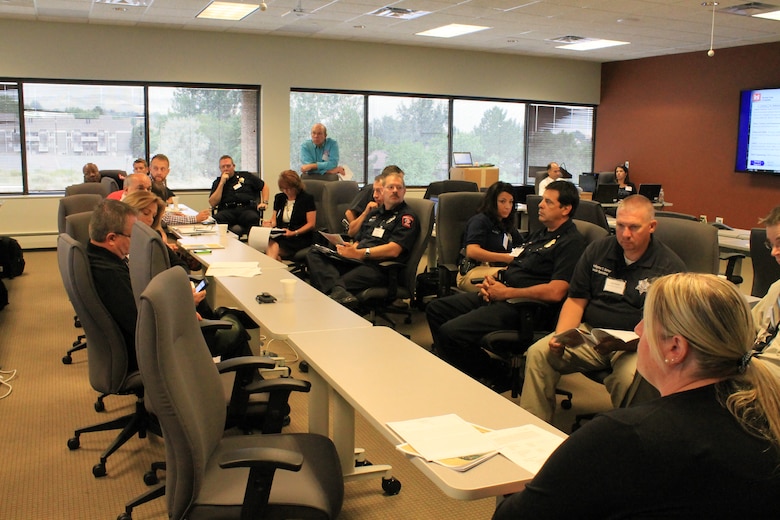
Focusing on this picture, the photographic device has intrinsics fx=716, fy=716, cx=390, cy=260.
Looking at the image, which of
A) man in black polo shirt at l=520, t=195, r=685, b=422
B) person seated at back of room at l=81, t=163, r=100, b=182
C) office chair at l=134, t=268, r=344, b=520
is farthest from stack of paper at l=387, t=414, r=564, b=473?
person seated at back of room at l=81, t=163, r=100, b=182

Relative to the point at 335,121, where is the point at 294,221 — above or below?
below

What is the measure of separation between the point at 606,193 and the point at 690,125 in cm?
330

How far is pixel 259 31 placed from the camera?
9.73 m

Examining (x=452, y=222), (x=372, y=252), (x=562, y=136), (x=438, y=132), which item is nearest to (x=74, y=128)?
(x=438, y=132)

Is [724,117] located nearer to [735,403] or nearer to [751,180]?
[751,180]

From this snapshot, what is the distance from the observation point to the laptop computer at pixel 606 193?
345 inches

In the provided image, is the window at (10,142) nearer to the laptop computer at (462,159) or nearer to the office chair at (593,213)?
the laptop computer at (462,159)

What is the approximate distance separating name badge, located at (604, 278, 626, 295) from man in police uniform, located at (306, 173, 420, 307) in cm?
171

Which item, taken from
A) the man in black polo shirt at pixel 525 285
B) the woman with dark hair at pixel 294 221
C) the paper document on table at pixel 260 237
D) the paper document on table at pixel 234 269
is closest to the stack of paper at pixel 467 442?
the man in black polo shirt at pixel 525 285

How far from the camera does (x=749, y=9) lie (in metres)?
7.61

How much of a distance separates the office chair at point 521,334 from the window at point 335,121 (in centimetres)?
738

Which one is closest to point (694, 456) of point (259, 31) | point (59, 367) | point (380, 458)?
point (380, 458)

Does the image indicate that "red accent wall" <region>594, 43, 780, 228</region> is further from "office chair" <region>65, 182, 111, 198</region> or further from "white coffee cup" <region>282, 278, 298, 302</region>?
"white coffee cup" <region>282, 278, 298, 302</region>

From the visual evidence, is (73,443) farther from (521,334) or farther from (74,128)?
(74,128)
